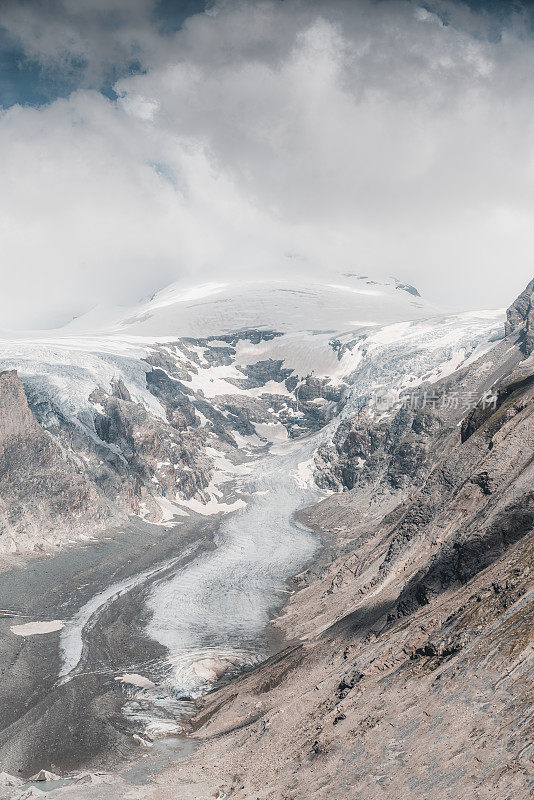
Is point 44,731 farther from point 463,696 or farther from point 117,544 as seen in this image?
point 117,544

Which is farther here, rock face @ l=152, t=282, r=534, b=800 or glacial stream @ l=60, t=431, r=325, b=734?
glacial stream @ l=60, t=431, r=325, b=734

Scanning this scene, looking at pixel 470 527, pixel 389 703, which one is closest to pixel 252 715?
pixel 389 703

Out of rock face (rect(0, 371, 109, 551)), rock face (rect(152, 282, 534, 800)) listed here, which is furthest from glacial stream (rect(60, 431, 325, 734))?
rock face (rect(0, 371, 109, 551))

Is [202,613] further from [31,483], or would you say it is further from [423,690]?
[423,690]

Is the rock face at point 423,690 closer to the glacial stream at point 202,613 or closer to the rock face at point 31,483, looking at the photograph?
the glacial stream at point 202,613

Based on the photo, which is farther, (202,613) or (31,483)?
(31,483)

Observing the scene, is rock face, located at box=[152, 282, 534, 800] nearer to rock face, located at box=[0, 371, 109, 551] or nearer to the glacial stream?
the glacial stream

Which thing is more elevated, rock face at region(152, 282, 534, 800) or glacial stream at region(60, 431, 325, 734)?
rock face at region(152, 282, 534, 800)

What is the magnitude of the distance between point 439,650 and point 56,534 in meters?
147

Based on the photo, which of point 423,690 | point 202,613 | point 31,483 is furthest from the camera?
point 31,483

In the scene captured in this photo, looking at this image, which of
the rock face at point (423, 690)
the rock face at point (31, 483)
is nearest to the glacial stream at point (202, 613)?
the rock face at point (423, 690)

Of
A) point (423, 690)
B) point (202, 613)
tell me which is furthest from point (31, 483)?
point (423, 690)

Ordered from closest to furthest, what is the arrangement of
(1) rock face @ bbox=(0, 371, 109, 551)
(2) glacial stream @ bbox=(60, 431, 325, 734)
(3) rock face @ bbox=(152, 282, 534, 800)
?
(3) rock face @ bbox=(152, 282, 534, 800) → (2) glacial stream @ bbox=(60, 431, 325, 734) → (1) rock face @ bbox=(0, 371, 109, 551)

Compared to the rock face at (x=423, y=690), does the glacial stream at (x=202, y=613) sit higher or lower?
lower
